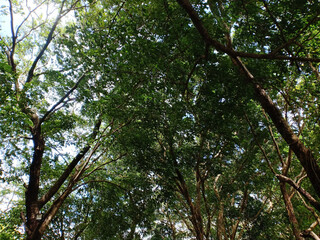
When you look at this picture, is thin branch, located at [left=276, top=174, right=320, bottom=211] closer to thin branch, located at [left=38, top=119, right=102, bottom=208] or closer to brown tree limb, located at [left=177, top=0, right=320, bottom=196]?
brown tree limb, located at [left=177, top=0, right=320, bottom=196]

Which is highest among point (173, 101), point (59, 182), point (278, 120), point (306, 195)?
point (173, 101)

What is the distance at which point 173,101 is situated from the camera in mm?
5727

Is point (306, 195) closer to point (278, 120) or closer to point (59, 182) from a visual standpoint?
point (278, 120)

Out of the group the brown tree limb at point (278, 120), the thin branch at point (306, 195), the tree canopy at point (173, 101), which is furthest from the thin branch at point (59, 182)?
the thin branch at point (306, 195)

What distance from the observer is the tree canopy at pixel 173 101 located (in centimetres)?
407

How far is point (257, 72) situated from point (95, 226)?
9575mm

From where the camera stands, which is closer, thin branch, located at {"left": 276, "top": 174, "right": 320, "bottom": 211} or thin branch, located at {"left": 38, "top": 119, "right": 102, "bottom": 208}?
thin branch, located at {"left": 276, "top": 174, "right": 320, "bottom": 211}

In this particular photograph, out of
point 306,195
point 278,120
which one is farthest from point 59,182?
point 306,195

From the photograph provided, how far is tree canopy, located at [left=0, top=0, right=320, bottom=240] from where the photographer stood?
13.3 feet

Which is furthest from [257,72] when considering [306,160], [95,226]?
[95,226]

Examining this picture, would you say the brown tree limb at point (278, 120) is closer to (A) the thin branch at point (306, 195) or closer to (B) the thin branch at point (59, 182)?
(A) the thin branch at point (306, 195)

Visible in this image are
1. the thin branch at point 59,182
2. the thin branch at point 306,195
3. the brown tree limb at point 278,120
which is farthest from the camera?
the thin branch at point 59,182

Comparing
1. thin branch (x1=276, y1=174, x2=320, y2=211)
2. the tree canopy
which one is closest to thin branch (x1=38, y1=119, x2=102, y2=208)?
the tree canopy

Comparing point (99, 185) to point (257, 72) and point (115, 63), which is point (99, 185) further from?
point (257, 72)
